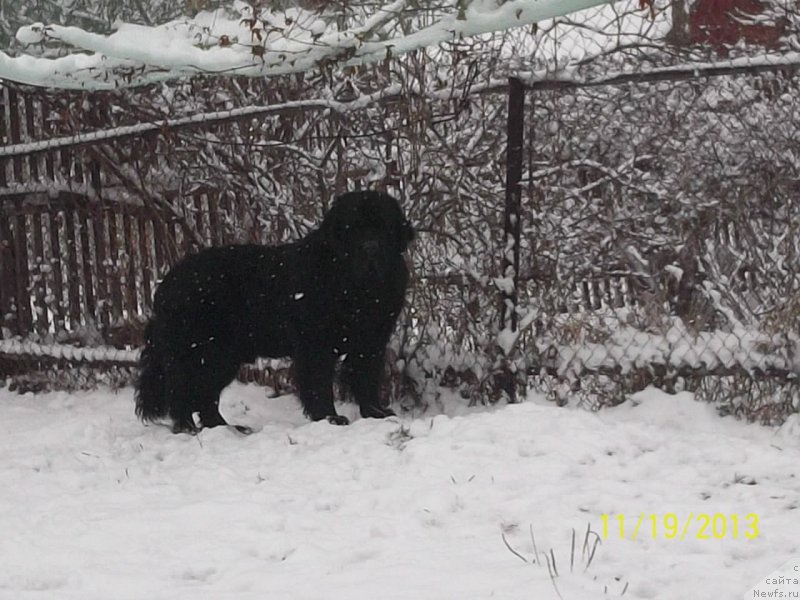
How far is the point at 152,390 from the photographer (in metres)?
5.13

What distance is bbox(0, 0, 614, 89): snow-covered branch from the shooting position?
14.3 feet

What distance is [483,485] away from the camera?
3410 millimetres

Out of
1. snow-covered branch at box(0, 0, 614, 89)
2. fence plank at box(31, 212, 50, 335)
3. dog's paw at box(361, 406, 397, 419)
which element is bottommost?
dog's paw at box(361, 406, 397, 419)

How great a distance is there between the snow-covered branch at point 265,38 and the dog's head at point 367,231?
0.71 m

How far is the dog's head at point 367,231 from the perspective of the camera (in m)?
4.76

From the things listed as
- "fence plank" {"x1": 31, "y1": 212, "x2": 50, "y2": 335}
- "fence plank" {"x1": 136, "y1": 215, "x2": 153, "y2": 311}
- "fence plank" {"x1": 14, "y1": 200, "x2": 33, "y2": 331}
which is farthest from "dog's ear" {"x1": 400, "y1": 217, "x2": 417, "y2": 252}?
"fence plank" {"x1": 14, "y1": 200, "x2": 33, "y2": 331}

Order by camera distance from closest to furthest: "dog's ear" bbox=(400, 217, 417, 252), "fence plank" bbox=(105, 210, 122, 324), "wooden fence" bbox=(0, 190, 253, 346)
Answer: "dog's ear" bbox=(400, 217, 417, 252) < "wooden fence" bbox=(0, 190, 253, 346) < "fence plank" bbox=(105, 210, 122, 324)

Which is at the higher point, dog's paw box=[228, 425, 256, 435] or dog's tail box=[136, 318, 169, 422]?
dog's tail box=[136, 318, 169, 422]

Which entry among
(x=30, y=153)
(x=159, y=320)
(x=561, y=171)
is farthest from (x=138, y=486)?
(x=30, y=153)

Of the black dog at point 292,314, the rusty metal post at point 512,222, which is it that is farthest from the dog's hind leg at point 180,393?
the rusty metal post at point 512,222

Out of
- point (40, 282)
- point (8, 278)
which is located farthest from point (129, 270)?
point (8, 278)

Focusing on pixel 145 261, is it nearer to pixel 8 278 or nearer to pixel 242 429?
pixel 8 278

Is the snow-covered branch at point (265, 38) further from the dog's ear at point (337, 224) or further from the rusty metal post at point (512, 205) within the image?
the dog's ear at point (337, 224)

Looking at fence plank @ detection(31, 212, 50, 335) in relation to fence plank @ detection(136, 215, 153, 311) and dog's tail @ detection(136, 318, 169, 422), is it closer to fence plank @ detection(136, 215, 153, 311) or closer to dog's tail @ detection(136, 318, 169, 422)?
fence plank @ detection(136, 215, 153, 311)
